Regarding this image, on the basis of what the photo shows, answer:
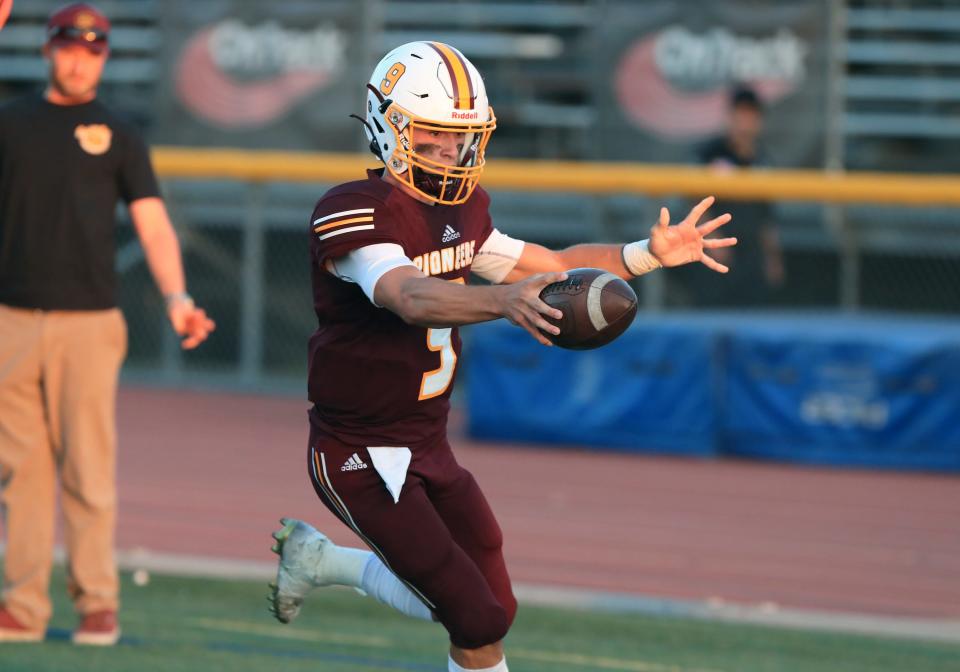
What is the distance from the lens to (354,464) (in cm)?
502

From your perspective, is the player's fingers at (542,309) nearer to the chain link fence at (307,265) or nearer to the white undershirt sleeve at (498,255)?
the white undershirt sleeve at (498,255)

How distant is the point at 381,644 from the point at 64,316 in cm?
176

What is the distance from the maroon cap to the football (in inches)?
114

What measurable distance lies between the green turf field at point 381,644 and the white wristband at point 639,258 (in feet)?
6.09

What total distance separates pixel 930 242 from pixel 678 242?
867 centimetres

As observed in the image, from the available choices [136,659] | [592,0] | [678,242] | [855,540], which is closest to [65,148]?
[136,659]

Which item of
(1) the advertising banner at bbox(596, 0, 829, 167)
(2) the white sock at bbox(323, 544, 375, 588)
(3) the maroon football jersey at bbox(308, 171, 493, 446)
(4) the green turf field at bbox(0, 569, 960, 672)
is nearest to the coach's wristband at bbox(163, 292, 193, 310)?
(4) the green turf field at bbox(0, 569, 960, 672)

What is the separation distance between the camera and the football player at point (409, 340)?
16.0 ft

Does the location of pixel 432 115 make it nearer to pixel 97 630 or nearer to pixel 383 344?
pixel 383 344

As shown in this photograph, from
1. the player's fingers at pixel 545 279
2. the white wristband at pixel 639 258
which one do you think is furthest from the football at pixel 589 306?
the white wristband at pixel 639 258

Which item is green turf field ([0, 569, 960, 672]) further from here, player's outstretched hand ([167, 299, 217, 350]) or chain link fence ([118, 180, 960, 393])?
chain link fence ([118, 180, 960, 393])

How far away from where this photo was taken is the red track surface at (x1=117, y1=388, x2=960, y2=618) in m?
8.22

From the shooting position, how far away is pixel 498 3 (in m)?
16.1

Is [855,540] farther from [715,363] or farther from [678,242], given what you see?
[678,242]
